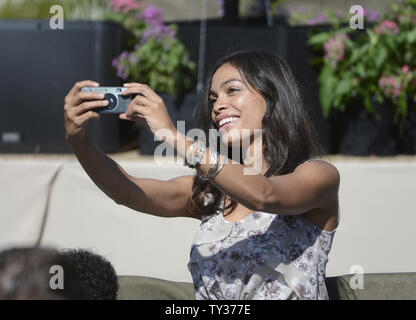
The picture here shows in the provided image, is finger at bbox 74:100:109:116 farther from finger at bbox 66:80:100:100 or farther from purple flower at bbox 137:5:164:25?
purple flower at bbox 137:5:164:25

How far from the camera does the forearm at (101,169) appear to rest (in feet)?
5.58

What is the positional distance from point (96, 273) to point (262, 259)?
20.0 inches

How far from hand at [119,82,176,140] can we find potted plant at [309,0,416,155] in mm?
2953

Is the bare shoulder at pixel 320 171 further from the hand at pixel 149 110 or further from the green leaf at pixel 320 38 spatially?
the green leaf at pixel 320 38

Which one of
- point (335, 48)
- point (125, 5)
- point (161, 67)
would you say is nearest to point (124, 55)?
point (161, 67)

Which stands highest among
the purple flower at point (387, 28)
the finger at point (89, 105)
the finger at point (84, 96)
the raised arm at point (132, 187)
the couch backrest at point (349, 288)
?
the purple flower at point (387, 28)

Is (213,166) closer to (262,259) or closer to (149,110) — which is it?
(149,110)

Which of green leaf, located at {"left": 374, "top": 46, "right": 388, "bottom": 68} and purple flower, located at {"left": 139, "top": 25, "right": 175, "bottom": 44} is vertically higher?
purple flower, located at {"left": 139, "top": 25, "right": 175, "bottom": 44}

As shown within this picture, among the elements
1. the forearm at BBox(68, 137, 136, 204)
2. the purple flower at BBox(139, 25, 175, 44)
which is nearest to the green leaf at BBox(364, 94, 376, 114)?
the purple flower at BBox(139, 25, 175, 44)

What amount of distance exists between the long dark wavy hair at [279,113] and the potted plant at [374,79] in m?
2.36

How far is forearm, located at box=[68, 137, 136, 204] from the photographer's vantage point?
1.70 meters

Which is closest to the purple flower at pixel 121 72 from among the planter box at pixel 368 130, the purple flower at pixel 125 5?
the purple flower at pixel 125 5

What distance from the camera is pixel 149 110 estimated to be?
53.8 inches
